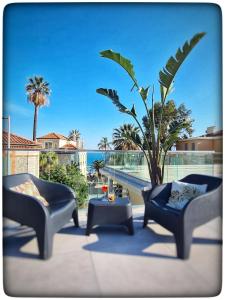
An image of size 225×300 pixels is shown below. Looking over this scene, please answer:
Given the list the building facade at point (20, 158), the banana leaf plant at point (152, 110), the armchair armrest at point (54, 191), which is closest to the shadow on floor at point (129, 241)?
the armchair armrest at point (54, 191)

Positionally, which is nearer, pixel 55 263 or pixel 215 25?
pixel 55 263

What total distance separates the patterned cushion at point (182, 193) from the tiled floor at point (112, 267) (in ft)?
1.54

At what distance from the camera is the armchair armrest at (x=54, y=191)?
119 inches

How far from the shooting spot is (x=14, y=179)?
2756 millimetres

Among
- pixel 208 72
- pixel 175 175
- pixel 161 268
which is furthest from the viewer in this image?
pixel 175 175

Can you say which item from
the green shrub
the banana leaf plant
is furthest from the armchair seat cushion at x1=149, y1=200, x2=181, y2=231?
the green shrub

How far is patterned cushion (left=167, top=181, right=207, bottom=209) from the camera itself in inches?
111

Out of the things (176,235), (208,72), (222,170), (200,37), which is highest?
(200,37)

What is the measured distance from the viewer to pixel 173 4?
2.39m

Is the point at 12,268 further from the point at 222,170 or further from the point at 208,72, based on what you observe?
the point at 208,72

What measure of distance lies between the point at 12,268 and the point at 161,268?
1389 millimetres

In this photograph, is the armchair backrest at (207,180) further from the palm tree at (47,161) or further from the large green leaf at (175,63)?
the palm tree at (47,161)

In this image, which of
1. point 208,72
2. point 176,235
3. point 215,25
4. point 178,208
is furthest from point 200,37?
point 176,235

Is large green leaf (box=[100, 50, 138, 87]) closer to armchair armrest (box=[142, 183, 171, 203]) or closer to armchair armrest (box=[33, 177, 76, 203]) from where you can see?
armchair armrest (box=[142, 183, 171, 203])
